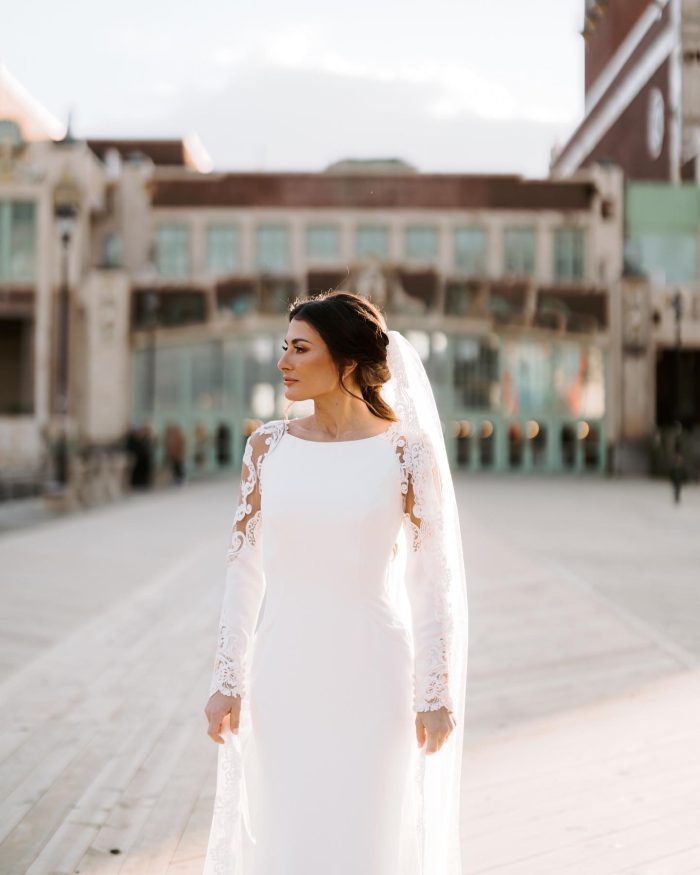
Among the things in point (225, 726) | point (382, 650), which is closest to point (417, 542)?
point (382, 650)

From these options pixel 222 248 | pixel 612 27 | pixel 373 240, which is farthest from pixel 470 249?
pixel 612 27

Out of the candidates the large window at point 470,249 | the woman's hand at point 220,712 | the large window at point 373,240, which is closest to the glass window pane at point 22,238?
the large window at point 373,240

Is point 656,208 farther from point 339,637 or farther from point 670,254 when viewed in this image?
point 339,637

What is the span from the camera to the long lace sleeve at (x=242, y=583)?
283 cm

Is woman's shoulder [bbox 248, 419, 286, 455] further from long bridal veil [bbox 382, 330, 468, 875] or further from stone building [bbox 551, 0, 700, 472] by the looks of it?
stone building [bbox 551, 0, 700, 472]

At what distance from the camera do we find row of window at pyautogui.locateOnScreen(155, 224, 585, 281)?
125ft

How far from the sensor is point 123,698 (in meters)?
6.33

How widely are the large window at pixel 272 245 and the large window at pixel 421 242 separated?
436 cm

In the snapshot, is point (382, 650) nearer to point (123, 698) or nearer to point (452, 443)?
point (123, 698)

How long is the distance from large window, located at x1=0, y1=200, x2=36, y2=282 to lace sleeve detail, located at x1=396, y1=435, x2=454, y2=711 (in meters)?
35.7

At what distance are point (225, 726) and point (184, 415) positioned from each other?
32.7 metres

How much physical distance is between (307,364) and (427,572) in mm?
631

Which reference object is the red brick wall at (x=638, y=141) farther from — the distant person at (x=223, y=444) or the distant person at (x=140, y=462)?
the distant person at (x=140, y=462)

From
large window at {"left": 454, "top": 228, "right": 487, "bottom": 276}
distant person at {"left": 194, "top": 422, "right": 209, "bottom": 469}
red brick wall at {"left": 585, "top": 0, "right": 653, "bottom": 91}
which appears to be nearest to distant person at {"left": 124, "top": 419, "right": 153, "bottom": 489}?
distant person at {"left": 194, "top": 422, "right": 209, "bottom": 469}
